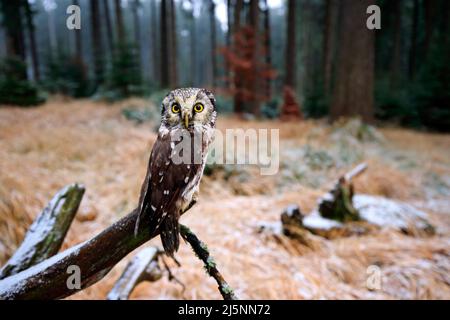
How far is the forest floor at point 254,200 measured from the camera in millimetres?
2201

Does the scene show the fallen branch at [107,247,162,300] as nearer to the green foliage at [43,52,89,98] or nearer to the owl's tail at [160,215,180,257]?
the owl's tail at [160,215,180,257]

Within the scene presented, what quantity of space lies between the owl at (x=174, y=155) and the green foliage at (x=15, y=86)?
347 inches

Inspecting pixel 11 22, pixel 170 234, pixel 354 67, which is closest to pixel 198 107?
pixel 170 234

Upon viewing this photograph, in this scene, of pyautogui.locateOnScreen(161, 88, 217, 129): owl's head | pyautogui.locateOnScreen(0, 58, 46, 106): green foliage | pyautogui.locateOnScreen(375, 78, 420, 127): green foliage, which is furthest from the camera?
pyautogui.locateOnScreen(375, 78, 420, 127): green foliage

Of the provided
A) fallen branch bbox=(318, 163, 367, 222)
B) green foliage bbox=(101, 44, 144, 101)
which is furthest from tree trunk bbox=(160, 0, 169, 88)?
fallen branch bbox=(318, 163, 367, 222)

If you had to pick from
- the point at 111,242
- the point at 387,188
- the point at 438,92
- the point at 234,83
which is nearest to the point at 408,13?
the point at 438,92

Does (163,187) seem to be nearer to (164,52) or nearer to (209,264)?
(209,264)

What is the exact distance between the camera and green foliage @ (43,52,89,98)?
39.6 feet

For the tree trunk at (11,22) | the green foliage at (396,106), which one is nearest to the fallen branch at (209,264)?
the green foliage at (396,106)

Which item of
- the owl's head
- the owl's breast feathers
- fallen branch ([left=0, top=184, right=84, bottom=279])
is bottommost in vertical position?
fallen branch ([left=0, top=184, right=84, bottom=279])

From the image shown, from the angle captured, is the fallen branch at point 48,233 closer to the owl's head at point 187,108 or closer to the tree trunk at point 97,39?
the owl's head at point 187,108

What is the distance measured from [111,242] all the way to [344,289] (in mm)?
1897
